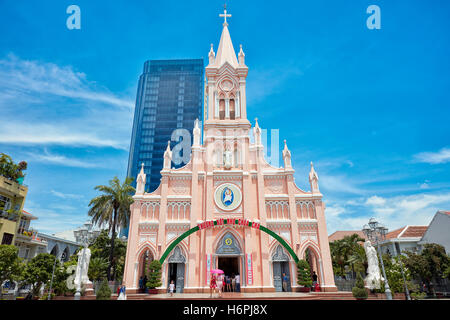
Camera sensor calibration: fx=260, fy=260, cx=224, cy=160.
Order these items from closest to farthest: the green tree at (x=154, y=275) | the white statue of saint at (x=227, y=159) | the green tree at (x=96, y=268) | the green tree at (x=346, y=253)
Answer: the green tree at (x=154, y=275), the white statue of saint at (x=227, y=159), the green tree at (x=96, y=268), the green tree at (x=346, y=253)

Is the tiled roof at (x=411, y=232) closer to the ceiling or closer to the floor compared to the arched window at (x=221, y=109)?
closer to the floor

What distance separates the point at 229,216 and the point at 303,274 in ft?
28.0

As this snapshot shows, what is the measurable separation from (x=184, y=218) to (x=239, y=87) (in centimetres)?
1724

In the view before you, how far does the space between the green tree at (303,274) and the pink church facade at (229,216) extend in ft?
3.60

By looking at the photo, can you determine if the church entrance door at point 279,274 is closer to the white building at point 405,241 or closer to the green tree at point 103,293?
the green tree at point 103,293

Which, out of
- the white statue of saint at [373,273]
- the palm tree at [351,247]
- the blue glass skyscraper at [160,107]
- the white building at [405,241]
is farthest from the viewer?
the blue glass skyscraper at [160,107]

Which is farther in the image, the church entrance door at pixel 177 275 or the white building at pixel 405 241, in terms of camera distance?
the white building at pixel 405 241

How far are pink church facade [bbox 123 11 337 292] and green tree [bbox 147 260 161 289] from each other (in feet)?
4.10

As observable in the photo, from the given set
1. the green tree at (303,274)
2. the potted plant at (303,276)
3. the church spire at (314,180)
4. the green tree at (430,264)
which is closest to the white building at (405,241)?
the green tree at (430,264)

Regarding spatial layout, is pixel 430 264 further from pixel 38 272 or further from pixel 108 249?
pixel 38 272

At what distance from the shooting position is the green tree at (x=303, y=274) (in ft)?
74.5

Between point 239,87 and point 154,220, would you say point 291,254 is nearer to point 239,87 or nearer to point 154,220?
point 154,220

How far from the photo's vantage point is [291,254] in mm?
24469
